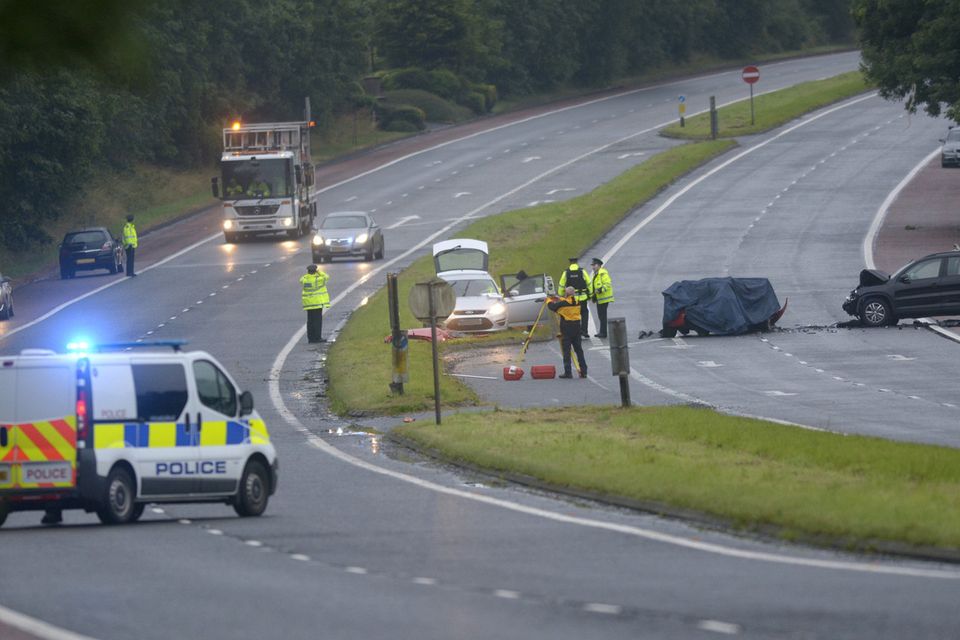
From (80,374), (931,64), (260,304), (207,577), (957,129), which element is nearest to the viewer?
(207,577)

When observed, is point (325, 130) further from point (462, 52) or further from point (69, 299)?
point (69, 299)

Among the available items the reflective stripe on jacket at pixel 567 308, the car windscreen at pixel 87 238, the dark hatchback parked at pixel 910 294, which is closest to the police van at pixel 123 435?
the reflective stripe on jacket at pixel 567 308

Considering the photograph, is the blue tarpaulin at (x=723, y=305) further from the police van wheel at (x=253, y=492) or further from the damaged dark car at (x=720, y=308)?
the police van wheel at (x=253, y=492)

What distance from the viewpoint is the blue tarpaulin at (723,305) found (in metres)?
36.7

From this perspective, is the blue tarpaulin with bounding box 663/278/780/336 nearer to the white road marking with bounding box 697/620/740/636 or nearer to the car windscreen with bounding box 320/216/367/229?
the car windscreen with bounding box 320/216/367/229

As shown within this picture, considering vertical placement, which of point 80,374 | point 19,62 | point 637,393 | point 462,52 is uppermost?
point 462,52

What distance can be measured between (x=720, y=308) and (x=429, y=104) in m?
62.0

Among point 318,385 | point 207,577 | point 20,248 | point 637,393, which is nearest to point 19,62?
point 207,577

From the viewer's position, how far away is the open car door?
127 feet

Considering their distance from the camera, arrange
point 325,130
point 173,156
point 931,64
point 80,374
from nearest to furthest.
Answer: point 80,374
point 931,64
point 173,156
point 325,130

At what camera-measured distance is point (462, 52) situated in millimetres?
100625

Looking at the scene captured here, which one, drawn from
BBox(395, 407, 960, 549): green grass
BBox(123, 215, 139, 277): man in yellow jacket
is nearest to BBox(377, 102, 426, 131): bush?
BBox(123, 215, 139, 277): man in yellow jacket

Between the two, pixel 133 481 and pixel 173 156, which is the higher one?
pixel 173 156

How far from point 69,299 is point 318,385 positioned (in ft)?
53.5
